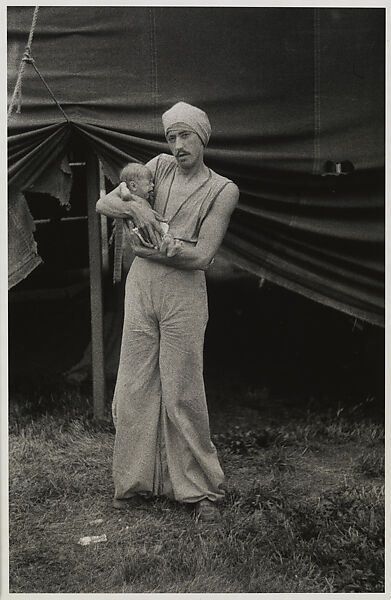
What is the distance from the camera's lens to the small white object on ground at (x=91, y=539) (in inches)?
169

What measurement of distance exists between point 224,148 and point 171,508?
212 cm

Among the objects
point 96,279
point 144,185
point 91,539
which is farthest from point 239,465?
point 144,185

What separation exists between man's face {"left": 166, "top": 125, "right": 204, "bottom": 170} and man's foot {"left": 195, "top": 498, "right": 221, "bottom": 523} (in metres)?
1.73

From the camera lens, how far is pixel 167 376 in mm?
4305

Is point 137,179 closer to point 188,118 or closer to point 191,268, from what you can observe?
point 188,118

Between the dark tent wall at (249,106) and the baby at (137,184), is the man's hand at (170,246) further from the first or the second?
the dark tent wall at (249,106)

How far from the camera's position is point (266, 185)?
5258mm

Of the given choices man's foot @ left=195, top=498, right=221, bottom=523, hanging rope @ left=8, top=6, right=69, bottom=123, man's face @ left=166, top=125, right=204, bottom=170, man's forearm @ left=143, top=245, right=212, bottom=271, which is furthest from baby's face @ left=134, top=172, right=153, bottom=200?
man's foot @ left=195, top=498, right=221, bottom=523

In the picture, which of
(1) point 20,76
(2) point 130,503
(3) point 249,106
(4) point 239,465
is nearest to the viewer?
(2) point 130,503

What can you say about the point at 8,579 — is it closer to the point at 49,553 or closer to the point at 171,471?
the point at 49,553

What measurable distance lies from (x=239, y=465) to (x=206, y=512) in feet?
2.86

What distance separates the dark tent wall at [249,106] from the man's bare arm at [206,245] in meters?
0.98

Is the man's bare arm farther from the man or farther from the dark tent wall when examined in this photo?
the dark tent wall

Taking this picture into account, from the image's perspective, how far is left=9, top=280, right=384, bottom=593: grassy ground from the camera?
13.4 ft
